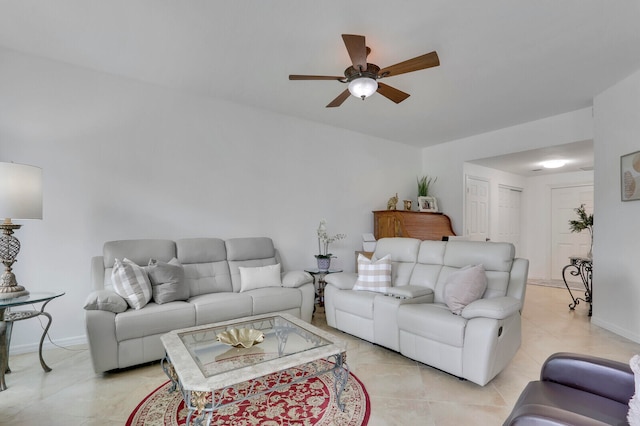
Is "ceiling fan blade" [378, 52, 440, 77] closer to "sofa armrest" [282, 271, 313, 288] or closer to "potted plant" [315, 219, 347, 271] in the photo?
"sofa armrest" [282, 271, 313, 288]

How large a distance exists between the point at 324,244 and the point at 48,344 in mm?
3062

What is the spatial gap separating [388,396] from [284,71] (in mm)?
2854

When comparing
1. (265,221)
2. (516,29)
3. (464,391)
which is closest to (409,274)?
(464,391)

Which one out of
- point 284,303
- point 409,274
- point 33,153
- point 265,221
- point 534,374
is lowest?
point 534,374

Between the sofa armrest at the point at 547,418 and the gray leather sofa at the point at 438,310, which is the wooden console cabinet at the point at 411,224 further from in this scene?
the sofa armrest at the point at 547,418

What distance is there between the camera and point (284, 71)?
3016 mm

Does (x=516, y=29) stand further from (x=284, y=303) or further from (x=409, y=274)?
(x=284, y=303)

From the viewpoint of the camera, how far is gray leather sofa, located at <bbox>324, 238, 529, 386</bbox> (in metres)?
2.14

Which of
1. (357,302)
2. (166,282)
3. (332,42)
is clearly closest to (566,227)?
(357,302)

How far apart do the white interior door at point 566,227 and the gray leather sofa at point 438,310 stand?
480 cm

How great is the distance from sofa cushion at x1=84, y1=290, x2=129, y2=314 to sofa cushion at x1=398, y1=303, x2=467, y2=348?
2218 millimetres

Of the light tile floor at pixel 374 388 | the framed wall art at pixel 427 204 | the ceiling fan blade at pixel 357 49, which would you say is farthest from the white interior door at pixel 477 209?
the ceiling fan blade at pixel 357 49

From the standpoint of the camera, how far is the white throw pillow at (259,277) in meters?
3.31

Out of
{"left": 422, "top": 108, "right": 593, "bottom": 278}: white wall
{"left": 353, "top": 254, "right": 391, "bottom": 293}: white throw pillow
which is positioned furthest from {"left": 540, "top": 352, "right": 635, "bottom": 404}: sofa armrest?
{"left": 422, "top": 108, "right": 593, "bottom": 278}: white wall
